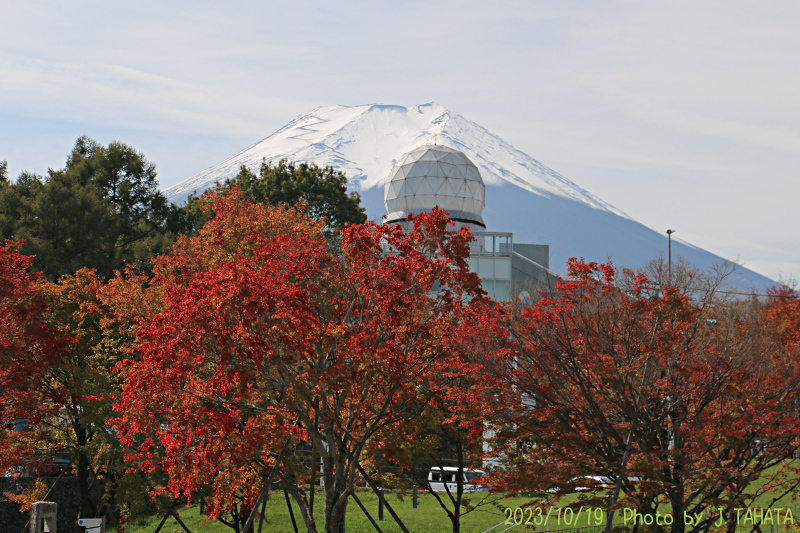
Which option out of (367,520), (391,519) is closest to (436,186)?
(391,519)

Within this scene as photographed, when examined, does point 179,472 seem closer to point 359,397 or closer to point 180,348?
point 180,348

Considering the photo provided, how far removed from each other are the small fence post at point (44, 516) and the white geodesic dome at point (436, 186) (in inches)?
1362

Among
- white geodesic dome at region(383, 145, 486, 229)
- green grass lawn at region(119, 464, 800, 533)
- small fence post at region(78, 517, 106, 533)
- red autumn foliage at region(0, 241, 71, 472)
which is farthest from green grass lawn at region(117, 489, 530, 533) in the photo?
white geodesic dome at region(383, 145, 486, 229)

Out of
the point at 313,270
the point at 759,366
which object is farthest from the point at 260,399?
the point at 759,366

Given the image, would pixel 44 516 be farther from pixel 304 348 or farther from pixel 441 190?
pixel 441 190

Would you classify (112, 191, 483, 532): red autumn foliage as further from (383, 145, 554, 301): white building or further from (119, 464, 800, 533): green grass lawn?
(383, 145, 554, 301): white building

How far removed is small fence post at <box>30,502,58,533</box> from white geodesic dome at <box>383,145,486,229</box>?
34.6m

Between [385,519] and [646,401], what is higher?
[646,401]

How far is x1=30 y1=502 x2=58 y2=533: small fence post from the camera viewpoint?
11781 mm

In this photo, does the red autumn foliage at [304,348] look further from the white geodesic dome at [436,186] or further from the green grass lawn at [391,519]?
the white geodesic dome at [436,186]

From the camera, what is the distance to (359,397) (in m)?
14.2

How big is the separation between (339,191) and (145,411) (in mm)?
37127

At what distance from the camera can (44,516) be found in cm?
Answer: 1184

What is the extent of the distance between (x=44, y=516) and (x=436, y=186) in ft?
119
